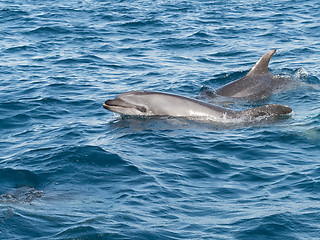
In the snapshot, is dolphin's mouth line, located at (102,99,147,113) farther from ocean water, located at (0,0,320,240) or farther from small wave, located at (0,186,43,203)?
small wave, located at (0,186,43,203)

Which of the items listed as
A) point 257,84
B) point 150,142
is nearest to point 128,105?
point 150,142

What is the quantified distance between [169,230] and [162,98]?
7.20 m

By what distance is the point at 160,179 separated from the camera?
11.4 m

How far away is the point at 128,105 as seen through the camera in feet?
51.9

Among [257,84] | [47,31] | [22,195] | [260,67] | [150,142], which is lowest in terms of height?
[257,84]

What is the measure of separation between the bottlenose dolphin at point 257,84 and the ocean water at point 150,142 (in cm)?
51

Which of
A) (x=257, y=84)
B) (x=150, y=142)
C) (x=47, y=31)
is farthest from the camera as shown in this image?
(x=47, y=31)

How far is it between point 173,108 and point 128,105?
1279 mm

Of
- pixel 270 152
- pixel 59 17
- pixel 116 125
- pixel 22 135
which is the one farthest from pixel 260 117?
pixel 59 17

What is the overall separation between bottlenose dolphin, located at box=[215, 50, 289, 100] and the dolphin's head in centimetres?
389

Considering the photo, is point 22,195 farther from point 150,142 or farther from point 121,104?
point 121,104

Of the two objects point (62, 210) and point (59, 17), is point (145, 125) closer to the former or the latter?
point (62, 210)

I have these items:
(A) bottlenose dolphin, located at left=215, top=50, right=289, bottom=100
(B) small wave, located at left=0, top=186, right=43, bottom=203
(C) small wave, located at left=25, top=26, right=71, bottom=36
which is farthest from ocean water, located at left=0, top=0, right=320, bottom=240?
(A) bottlenose dolphin, located at left=215, top=50, right=289, bottom=100

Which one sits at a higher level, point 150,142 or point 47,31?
point 47,31
